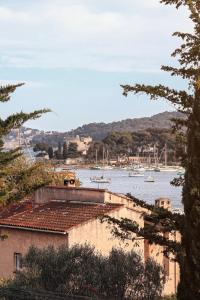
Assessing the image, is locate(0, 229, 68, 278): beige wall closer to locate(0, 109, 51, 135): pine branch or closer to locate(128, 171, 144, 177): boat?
locate(0, 109, 51, 135): pine branch

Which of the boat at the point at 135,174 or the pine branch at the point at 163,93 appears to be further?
the boat at the point at 135,174

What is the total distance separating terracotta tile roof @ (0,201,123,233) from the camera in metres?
25.8

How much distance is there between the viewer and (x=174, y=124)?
1567cm

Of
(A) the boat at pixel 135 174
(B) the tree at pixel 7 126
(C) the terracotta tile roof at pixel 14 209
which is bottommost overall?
(A) the boat at pixel 135 174

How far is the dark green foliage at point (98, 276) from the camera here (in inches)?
754

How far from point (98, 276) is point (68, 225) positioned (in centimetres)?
625

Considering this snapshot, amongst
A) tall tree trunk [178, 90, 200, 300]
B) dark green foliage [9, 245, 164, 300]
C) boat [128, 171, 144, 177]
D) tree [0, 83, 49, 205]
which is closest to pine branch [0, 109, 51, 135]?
tree [0, 83, 49, 205]

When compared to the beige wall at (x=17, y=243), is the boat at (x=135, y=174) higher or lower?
lower

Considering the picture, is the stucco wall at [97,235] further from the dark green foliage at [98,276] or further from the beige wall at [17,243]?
the dark green foliage at [98,276]

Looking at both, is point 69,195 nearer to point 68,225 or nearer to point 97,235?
point 97,235

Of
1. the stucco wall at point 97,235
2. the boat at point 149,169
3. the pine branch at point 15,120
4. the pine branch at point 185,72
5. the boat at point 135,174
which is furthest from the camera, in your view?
the boat at point 149,169

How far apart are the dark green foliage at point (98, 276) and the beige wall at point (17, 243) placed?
5.34 meters

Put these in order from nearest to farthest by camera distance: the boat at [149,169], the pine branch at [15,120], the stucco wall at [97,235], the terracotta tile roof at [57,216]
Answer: the pine branch at [15,120], the stucco wall at [97,235], the terracotta tile roof at [57,216], the boat at [149,169]

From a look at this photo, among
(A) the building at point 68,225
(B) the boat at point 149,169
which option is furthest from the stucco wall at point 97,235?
(B) the boat at point 149,169
